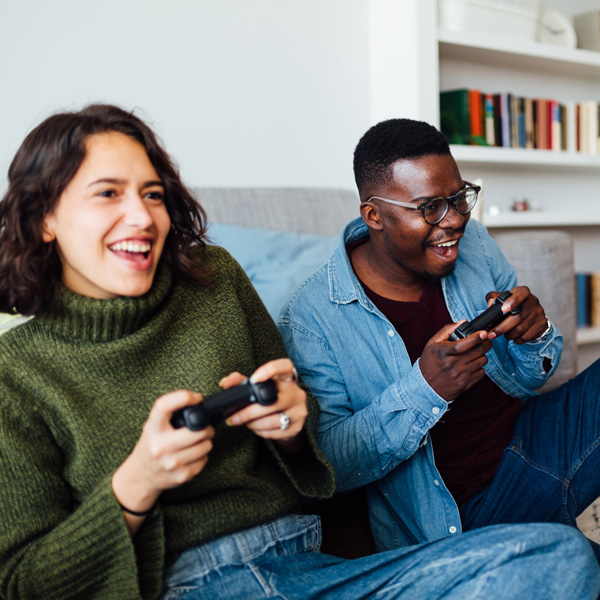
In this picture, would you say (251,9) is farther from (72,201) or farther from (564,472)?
(564,472)

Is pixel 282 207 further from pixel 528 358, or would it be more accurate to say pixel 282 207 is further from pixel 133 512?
pixel 133 512

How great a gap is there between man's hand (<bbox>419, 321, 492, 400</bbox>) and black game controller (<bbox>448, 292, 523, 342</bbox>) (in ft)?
0.04

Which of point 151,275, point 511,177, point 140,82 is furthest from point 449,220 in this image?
point 511,177

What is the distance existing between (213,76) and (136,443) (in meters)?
1.49

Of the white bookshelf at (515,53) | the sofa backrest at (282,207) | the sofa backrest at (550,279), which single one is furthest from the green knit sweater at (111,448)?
the white bookshelf at (515,53)

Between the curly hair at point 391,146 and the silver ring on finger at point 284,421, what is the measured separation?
62 centimetres

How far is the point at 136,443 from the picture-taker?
90 centimetres

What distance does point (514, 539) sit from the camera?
82cm

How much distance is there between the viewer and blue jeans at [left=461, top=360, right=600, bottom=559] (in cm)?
122

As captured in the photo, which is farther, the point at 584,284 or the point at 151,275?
the point at 584,284

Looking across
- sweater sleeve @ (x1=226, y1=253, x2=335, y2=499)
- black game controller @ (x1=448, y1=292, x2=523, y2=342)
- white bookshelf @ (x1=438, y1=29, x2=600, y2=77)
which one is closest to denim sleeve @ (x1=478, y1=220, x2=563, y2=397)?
black game controller @ (x1=448, y1=292, x2=523, y2=342)

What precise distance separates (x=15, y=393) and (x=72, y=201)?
259 millimetres

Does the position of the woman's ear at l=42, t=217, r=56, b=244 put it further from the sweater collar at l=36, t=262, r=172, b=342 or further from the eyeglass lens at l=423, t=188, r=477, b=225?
the eyeglass lens at l=423, t=188, r=477, b=225

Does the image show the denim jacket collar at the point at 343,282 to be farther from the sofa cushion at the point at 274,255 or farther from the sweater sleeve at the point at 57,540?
the sweater sleeve at the point at 57,540
